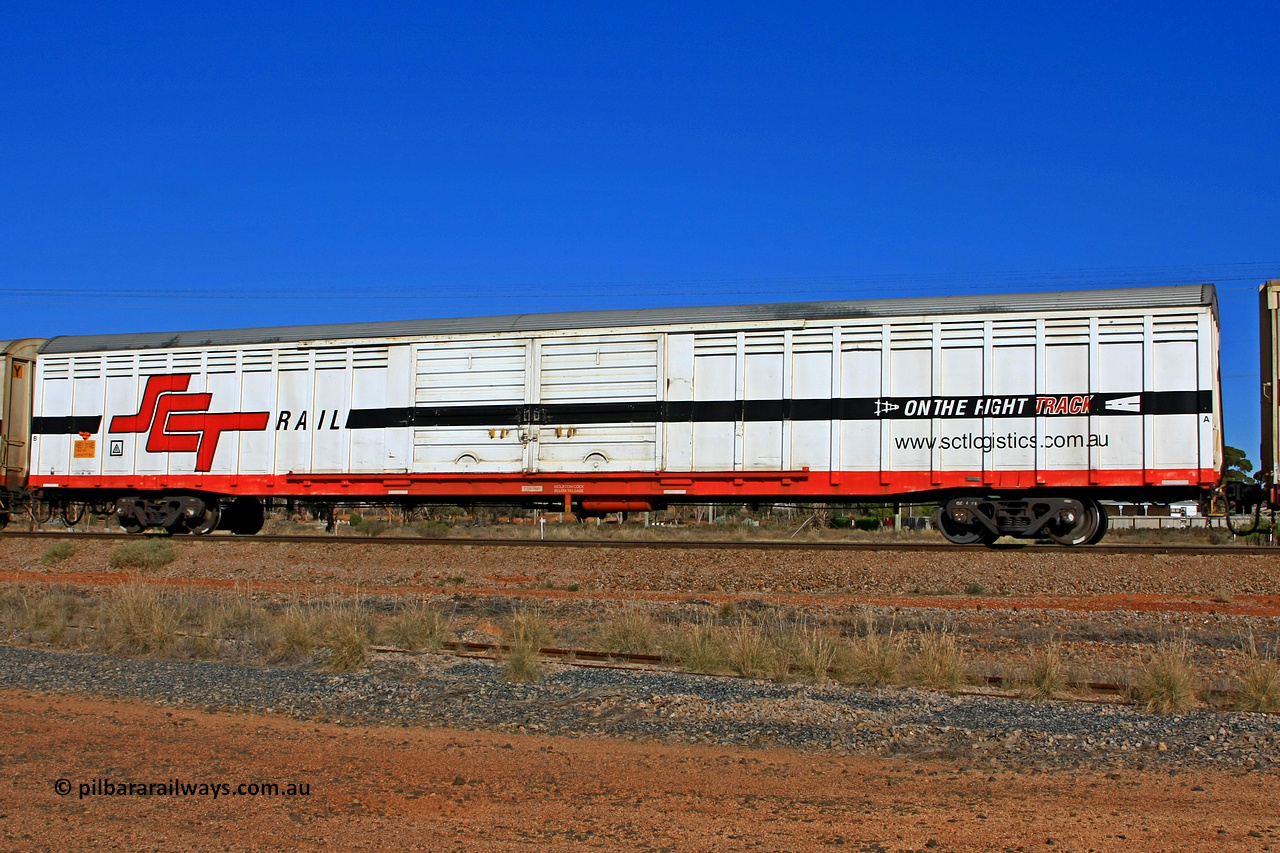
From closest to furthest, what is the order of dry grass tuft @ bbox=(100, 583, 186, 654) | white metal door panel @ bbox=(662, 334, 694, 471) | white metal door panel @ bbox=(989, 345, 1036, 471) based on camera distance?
1. dry grass tuft @ bbox=(100, 583, 186, 654)
2. white metal door panel @ bbox=(989, 345, 1036, 471)
3. white metal door panel @ bbox=(662, 334, 694, 471)

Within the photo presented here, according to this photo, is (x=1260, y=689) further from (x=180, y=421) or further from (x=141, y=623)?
(x=180, y=421)

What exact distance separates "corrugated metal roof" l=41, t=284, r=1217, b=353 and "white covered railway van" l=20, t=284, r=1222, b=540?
0.12ft

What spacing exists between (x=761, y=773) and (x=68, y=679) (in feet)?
20.0

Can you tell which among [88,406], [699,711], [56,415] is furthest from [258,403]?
[699,711]

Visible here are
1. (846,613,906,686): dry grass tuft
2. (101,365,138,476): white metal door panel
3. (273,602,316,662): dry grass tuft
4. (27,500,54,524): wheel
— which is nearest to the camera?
(846,613,906,686): dry grass tuft

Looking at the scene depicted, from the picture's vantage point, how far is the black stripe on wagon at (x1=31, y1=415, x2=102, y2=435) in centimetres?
1923

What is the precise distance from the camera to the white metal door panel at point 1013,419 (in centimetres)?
1512

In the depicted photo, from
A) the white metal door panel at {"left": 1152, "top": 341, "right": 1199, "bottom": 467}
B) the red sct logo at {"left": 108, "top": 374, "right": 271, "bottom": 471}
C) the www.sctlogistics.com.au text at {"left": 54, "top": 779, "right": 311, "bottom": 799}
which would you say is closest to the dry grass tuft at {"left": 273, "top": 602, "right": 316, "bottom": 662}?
the www.sctlogistics.com.au text at {"left": 54, "top": 779, "right": 311, "bottom": 799}

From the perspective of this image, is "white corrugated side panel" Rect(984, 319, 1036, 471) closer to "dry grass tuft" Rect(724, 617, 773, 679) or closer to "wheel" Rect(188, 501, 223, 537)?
"dry grass tuft" Rect(724, 617, 773, 679)

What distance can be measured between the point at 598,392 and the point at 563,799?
11.9 meters

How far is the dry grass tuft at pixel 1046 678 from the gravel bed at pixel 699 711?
220 millimetres

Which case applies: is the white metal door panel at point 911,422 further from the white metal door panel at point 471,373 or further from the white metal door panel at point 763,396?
the white metal door panel at point 471,373

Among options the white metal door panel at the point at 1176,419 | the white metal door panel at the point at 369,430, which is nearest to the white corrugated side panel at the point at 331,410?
the white metal door panel at the point at 369,430

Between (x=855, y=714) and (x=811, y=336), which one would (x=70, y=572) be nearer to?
(x=811, y=336)
